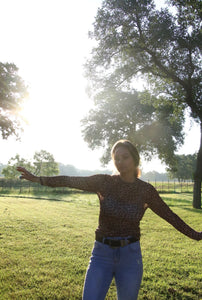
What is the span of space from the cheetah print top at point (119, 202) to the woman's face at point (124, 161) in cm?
11

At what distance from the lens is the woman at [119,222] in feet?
7.97

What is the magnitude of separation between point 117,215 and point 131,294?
0.76 meters

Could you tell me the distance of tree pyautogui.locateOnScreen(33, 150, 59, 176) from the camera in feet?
243

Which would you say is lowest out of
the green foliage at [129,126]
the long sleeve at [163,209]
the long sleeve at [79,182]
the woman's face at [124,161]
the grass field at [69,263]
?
the grass field at [69,263]

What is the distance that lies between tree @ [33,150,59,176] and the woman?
2843 inches

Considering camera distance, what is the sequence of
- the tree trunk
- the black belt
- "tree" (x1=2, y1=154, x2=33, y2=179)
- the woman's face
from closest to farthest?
1. the black belt
2. the woman's face
3. the tree trunk
4. "tree" (x1=2, y1=154, x2=33, y2=179)

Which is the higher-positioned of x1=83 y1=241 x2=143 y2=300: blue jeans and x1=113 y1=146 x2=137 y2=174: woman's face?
x1=113 y1=146 x2=137 y2=174: woman's face

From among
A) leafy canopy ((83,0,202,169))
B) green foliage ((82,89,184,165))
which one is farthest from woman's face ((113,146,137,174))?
green foliage ((82,89,184,165))

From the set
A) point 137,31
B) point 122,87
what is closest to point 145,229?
point 122,87

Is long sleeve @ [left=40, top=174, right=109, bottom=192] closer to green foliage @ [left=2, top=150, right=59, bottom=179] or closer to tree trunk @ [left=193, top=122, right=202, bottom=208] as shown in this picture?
tree trunk @ [left=193, top=122, right=202, bottom=208]

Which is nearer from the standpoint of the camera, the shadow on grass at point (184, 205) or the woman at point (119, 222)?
the woman at point (119, 222)

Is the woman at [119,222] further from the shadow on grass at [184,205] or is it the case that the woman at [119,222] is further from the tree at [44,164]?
the tree at [44,164]

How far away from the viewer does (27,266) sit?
568 centimetres

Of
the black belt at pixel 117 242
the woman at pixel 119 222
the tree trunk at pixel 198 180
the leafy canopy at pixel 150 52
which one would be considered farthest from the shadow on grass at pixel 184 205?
the black belt at pixel 117 242
